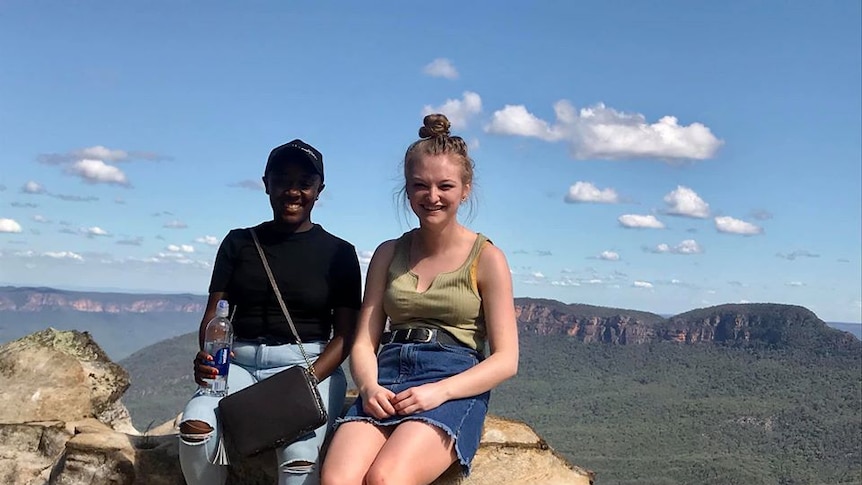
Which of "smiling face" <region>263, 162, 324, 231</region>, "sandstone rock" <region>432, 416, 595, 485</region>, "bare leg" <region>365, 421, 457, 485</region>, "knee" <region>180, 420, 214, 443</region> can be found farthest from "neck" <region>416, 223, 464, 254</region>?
"knee" <region>180, 420, 214, 443</region>

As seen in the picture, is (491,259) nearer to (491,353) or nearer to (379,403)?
(491,353)

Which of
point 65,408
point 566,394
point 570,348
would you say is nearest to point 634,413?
point 566,394

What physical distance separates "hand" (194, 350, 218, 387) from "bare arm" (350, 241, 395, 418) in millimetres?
888

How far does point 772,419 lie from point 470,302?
120862mm

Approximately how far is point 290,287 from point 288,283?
0.03 m

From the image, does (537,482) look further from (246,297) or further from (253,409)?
(246,297)

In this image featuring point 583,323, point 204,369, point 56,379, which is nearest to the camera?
point 204,369

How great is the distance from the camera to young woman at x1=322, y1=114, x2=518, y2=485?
4.48 meters

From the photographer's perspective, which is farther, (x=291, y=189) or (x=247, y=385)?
(x=291, y=189)

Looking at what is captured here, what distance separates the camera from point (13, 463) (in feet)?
20.4

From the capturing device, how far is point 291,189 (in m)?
5.56

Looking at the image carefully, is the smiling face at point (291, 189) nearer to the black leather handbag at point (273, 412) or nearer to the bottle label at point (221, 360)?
the bottle label at point (221, 360)

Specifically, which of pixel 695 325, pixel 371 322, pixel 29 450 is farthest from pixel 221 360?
pixel 695 325

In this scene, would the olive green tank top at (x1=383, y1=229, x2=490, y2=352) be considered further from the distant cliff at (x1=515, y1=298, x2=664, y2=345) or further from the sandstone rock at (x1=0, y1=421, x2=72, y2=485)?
the distant cliff at (x1=515, y1=298, x2=664, y2=345)
